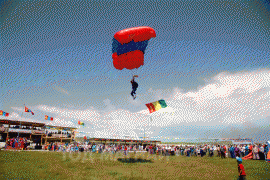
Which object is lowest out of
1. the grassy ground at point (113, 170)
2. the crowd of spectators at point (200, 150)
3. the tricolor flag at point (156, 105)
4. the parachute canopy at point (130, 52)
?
the crowd of spectators at point (200, 150)

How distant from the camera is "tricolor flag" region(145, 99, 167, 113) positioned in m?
16.2

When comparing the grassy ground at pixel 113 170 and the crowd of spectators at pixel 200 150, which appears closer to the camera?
the grassy ground at pixel 113 170

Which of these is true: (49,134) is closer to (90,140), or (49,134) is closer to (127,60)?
(90,140)

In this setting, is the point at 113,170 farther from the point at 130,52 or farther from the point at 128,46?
the point at 128,46

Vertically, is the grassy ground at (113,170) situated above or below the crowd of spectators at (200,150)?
above

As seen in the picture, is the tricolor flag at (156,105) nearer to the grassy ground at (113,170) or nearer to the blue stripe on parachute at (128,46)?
the grassy ground at (113,170)

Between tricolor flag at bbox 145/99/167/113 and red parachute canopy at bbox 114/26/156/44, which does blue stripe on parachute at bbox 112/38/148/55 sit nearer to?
red parachute canopy at bbox 114/26/156/44

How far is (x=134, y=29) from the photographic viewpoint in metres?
10.5

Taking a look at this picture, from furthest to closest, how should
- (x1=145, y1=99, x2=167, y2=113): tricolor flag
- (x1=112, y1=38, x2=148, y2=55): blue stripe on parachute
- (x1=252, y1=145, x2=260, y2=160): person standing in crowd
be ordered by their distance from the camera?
(x1=145, y1=99, x2=167, y2=113): tricolor flag < (x1=252, y1=145, x2=260, y2=160): person standing in crowd < (x1=112, y1=38, x2=148, y2=55): blue stripe on parachute

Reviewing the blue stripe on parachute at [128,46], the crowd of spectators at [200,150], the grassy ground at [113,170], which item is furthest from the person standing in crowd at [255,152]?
the blue stripe on parachute at [128,46]

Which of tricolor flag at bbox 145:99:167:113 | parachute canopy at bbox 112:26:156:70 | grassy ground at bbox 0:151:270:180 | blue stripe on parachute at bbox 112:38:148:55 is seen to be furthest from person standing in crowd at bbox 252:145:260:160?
blue stripe on parachute at bbox 112:38:148:55

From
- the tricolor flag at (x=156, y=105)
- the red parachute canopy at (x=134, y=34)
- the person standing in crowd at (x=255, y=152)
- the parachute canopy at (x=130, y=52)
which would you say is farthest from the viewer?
the tricolor flag at (x=156, y=105)

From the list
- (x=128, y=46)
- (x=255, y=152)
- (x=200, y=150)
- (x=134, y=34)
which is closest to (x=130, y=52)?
(x=128, y=46)

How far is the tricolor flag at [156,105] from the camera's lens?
16219 millimetres
